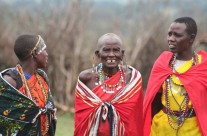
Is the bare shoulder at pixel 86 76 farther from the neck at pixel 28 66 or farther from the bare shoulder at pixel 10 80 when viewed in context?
the bare shoulder at pixel 10 80

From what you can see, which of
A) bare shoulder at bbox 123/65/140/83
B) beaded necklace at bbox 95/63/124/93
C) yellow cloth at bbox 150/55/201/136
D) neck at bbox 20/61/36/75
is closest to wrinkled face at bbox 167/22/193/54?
yellow cloth at bbox 150/55/201/136

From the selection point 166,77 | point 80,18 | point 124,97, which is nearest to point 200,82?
point 166,77

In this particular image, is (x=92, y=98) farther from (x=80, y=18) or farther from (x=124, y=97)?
(x=80, y=18)

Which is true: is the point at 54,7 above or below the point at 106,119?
above

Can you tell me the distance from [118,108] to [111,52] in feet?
2.12

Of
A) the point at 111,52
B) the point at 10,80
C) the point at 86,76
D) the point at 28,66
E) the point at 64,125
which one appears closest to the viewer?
the point at 10,80

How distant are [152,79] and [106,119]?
762 mm

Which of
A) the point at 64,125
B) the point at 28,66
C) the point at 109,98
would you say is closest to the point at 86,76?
the point at 109,98

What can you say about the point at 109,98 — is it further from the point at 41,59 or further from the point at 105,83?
the point at 41,59

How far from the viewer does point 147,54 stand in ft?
53.2

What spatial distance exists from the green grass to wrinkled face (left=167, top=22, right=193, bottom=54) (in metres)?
5.12

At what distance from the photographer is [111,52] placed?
259 inches

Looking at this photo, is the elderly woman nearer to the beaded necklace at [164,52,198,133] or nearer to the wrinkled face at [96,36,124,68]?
the wrinkled face at [96,36,124,68]

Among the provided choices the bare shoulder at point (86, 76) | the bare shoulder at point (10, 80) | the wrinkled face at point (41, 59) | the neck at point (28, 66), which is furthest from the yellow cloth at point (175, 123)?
the bare shoulder at point (10, 80)
